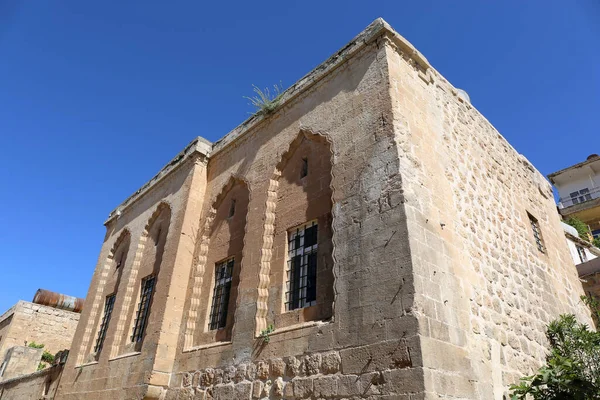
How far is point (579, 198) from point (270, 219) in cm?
2797

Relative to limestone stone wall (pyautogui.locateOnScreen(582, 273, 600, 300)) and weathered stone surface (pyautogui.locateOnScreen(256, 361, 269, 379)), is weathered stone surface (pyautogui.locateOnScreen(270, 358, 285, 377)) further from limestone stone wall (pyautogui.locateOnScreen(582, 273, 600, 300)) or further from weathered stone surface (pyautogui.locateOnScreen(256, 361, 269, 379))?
limestone stone wall (pyautogui.locateOnScreen(582, 273, 600, 300))

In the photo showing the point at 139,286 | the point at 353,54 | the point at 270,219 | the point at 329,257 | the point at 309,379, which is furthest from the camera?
the point at 139,286

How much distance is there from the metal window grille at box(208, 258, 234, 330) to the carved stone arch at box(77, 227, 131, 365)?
16.6 feet

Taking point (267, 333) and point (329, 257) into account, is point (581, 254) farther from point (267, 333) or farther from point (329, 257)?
point (267, 333)

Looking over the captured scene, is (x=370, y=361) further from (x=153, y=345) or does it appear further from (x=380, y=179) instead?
(x=153, y=345)

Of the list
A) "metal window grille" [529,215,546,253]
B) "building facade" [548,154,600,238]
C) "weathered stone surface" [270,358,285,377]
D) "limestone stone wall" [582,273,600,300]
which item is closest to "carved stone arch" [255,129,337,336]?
"weathered stone surface" [270,358,285,377]

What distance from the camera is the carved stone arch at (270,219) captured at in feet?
20.8

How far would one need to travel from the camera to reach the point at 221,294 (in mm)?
7703

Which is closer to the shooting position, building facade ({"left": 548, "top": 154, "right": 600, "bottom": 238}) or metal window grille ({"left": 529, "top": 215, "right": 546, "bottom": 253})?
metal window grille ({"left": 529, "top": 215, "right": 546, "bottom": 253})

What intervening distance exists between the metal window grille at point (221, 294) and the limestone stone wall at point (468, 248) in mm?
3987

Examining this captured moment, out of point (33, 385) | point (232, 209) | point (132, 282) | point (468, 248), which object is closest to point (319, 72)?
point (232, 209)

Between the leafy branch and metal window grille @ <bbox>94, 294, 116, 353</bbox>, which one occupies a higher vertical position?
metal window grille @ <bbox>94, 294, 116, 353</bbox>

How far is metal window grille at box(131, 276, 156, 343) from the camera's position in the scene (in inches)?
359

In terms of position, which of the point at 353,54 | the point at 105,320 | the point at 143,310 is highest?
the point at 353,54
